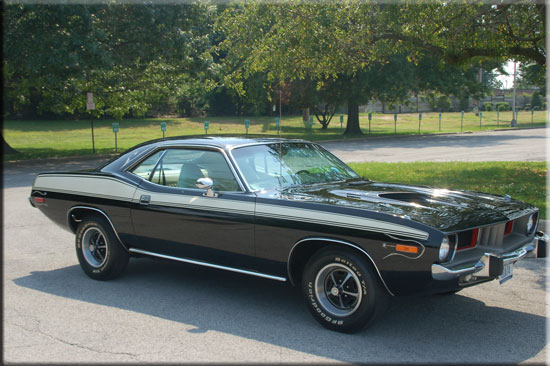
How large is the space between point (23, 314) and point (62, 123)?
4306cm

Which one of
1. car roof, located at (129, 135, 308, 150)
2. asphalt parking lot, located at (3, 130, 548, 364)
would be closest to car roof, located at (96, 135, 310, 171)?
car roof, located at (129, 135, 308, 150)

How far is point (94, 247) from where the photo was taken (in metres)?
6.35

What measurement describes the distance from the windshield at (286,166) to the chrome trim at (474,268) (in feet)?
5.83

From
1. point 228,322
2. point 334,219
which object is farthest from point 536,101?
point 228,322

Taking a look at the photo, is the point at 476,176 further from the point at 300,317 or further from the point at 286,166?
the point at 300,317

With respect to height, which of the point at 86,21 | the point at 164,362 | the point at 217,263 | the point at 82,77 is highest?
the point at 86,21

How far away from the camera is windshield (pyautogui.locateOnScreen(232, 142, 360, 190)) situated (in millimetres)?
5516

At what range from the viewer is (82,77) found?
65.8ft

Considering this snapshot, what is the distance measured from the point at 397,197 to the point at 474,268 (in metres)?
1.07

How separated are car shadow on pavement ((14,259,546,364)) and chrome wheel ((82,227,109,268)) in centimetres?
22

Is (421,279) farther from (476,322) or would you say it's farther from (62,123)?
(62,123)

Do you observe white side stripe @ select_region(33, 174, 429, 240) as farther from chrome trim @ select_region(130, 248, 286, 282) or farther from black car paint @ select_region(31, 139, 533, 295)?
chrome trim @ select_region(130, 248, 286, 282)

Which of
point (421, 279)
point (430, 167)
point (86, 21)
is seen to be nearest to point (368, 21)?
point (430, 167)

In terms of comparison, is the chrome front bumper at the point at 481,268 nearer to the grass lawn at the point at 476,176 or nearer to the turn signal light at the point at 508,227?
the turn signal light at the point at 508,227
